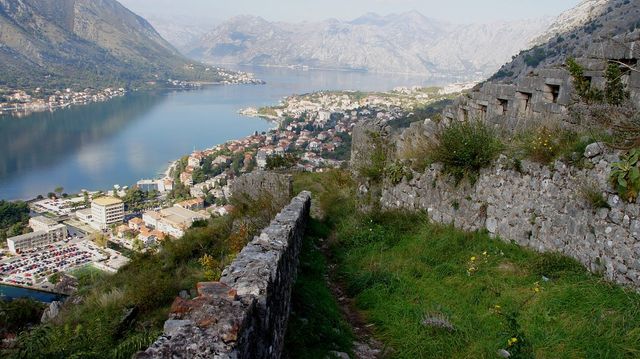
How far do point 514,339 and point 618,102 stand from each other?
466 centimetres

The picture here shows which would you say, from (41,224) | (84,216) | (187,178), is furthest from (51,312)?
(187,178)

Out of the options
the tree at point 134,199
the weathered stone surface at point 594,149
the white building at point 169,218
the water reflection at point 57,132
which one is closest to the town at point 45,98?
the water reflection at point 57,132

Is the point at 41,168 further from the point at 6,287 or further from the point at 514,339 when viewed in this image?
the point at 514,339

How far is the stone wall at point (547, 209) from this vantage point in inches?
161

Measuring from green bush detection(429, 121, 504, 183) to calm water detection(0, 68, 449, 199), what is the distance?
177 feet

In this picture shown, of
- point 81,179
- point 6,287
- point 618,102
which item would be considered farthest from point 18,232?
point 618,102

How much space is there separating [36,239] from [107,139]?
4947 centimetres

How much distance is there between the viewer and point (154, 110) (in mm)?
113938

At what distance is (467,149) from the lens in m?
6.39

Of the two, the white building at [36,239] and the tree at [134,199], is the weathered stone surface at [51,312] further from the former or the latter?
the tree at [134,199]

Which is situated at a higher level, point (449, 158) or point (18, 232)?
point (449, 158)

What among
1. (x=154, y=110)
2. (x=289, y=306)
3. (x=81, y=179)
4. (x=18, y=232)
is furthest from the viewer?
(x=154, y=110)

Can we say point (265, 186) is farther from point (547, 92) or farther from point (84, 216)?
point (84, 216)

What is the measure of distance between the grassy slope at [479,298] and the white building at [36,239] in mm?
33628
